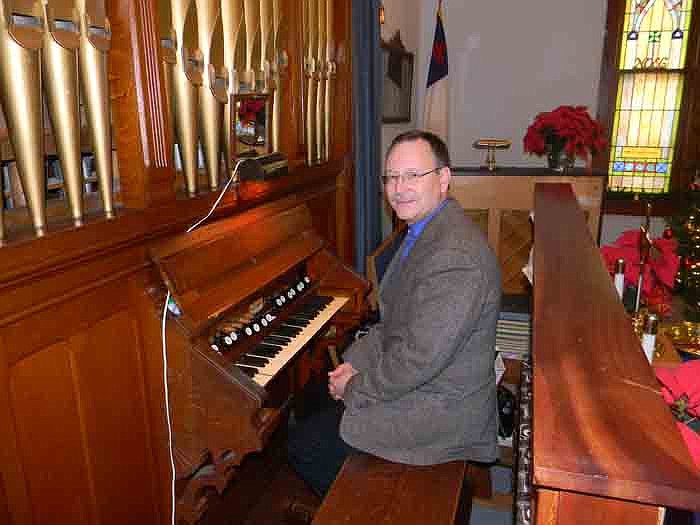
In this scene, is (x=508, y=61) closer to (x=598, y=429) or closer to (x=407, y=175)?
(x=407, y=175)

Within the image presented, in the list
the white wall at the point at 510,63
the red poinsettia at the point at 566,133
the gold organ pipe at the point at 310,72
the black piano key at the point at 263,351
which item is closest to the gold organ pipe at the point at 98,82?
the black piano key at the point at 263,351

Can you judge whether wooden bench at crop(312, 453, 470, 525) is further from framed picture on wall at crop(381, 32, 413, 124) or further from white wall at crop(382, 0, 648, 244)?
white wall at crop(382, 0, 648, 244)

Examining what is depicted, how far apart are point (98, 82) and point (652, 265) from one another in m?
2.24

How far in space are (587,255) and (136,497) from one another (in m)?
1.67

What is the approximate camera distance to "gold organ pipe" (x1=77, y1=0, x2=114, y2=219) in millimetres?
1500

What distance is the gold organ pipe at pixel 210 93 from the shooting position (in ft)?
6.36

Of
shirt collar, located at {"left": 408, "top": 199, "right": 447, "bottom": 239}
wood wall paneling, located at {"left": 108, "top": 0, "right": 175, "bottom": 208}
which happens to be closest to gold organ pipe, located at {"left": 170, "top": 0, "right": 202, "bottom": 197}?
wood wall paneling, located at {"left": 108, "top": 0, "right": 175, "bottom": 208}

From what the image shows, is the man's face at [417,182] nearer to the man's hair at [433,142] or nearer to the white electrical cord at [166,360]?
the man's hair at [433,142]

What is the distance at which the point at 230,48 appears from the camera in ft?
6.88

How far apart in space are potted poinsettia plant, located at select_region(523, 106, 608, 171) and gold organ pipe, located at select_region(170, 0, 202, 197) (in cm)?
367

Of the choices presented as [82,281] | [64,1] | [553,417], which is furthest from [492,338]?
[64,1]

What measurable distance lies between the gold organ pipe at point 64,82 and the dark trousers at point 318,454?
1136mm

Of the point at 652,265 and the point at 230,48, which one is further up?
the point at 230,48

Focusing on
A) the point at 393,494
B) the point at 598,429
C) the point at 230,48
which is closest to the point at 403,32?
the point at 230,48
